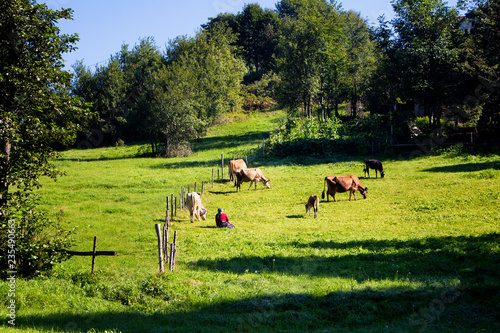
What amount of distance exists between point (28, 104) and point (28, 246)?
16.2 ft

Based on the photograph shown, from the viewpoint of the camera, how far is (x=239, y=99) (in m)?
71.4

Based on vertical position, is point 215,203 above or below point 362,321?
above

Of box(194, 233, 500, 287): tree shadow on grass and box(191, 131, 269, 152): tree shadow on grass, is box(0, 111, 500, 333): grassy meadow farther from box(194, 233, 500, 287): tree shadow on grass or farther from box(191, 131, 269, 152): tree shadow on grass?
box(191, 131, 269, 152): tree shadow on grass

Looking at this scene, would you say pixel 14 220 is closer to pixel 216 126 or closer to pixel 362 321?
pixel 362 321

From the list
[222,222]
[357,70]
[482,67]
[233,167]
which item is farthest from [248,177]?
[357,70]

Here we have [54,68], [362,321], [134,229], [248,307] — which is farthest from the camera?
[134,229]

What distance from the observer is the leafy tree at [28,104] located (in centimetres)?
1344

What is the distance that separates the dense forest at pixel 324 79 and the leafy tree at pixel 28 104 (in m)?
23.3

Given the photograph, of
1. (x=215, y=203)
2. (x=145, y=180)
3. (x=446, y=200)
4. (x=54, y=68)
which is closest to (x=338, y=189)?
(x=446, y=200)

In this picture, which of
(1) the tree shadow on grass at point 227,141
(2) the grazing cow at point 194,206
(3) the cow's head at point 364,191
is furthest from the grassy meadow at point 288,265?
(1) the tree shadow on grass at point 227,141

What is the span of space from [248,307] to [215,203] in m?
15.4

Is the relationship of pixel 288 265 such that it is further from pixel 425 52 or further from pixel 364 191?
pixel 425 52

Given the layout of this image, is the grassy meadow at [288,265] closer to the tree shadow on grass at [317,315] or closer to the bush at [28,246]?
the tree shadow on grass at [317,315]

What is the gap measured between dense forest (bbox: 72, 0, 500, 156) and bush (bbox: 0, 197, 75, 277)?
79.5 feet
